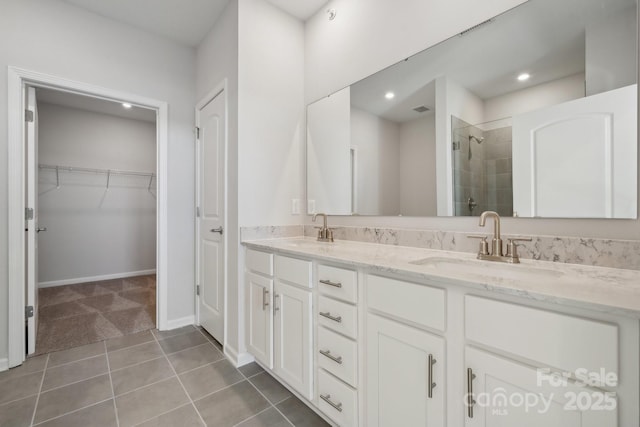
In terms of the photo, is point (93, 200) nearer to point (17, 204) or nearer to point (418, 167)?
point (17, 204)

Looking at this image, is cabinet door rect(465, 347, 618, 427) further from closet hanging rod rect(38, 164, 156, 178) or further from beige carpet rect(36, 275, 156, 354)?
closet hanging rod rect(38, 164, 156, 178)

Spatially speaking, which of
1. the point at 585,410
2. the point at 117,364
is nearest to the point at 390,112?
the point at 585,410

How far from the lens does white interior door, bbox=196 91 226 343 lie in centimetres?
221

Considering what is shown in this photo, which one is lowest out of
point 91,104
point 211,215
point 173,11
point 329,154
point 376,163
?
point 211,215

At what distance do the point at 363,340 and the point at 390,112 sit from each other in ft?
4.54

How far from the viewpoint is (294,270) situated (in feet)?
4.90

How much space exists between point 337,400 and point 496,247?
1.01 meters

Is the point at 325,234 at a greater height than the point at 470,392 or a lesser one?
greater

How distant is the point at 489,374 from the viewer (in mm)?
808

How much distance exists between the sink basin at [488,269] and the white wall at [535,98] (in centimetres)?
70

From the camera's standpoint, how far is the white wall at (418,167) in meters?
1.58

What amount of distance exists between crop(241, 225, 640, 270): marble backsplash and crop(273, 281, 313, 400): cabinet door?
0.66 meters

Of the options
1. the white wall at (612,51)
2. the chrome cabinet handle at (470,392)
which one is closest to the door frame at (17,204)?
the chrome cabinet handle at (470,392)

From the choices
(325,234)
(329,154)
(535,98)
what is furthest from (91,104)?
(535,98)
